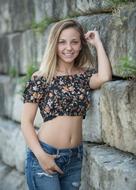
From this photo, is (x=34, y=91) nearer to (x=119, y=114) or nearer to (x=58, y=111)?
(x=58, y=111)

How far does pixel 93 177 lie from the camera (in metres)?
4.30

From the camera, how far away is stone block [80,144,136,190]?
3.75 metres

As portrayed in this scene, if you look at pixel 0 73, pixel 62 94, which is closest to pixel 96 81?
pixel 62 94

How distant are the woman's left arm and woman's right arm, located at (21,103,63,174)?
0.52 meters

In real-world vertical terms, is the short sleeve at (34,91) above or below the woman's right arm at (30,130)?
above

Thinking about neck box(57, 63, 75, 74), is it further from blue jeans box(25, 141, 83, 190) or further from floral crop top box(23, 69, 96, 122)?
blue jeans box(25, 141, 83, 190)

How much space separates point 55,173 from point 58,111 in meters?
0.44

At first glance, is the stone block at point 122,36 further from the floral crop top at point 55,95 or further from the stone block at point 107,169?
the stone block at point 107,169

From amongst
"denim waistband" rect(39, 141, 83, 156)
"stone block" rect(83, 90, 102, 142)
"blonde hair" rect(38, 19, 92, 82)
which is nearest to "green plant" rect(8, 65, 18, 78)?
"stone block" rect(83, 90, 102, 142)

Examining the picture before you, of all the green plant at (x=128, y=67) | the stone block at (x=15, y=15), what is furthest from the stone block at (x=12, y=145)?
the green plant at (x=128, y=67)

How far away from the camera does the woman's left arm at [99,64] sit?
421 cm

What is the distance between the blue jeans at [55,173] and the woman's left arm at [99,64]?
1.68 feet

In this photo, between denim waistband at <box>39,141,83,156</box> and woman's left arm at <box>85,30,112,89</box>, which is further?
woman's left arm at <box>85,30,112,89</box>

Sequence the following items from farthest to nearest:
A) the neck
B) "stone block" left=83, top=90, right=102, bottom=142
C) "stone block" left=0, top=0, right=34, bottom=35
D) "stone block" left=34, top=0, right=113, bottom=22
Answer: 1. "stone block" left=0, top=0, right=34, bottom=35
2. "stone block" left=34, top=0, right=113, bottom=22
3. "stone block" left=83, top=90, right=102, bottom=142
4. the neck
